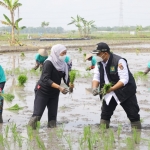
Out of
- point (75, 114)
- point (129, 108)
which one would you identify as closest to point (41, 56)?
point (75, 114)

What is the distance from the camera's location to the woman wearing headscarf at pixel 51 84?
616cm

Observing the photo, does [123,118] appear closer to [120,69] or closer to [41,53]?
[120,69]

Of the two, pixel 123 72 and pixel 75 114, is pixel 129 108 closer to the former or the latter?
pixel 123 72

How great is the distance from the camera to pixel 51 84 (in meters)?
6.16

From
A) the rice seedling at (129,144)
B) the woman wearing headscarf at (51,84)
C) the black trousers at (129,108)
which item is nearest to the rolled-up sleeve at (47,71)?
the woman wearing headscarf at (51,84)

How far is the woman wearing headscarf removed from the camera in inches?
242

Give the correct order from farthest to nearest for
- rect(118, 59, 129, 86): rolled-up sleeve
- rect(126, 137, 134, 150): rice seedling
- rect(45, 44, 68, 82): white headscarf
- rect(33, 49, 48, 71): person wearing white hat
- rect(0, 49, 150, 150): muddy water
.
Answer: rect(33, 49, 48, 71): person wearing white hat → rect(0, 49, 150, 150): muddy water → rect(45, 44, 68, 82): white headscarf → rect(118, 59, 129, 86): rolled-up sleeve → rect(126, 137, 134, 150): rice seedling

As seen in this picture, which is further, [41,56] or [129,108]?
[41,56]

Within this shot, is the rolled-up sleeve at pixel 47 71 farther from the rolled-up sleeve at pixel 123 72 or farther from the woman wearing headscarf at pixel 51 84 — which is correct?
the rolled-up sleeve at pixel 123 72

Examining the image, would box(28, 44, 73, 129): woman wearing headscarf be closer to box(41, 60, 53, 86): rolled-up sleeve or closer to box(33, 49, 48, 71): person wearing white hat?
box(41, 60, 53, 86): rolled-up sleeve

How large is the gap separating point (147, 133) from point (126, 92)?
758 millimetres

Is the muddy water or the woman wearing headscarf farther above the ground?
the woman wearing headscarf

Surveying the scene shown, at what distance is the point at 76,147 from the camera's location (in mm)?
5414

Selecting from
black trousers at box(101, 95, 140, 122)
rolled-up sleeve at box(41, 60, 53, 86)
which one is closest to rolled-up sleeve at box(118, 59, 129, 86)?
black trousers at box(101, 95, 140, 122)
